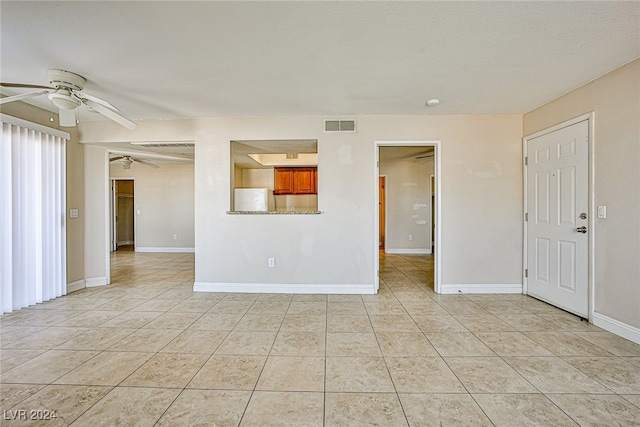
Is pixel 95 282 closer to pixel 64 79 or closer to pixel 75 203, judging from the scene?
pixel 75 203

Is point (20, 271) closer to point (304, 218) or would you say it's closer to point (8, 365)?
point (8, 365)

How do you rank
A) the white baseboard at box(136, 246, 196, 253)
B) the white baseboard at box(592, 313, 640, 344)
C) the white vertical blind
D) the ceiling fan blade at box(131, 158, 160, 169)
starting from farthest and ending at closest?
the white baseboard at box(136, 246, 196, 253) < the ceiling fan blade at box(131, 158, 160, 169) < the white vertical blind < the white baseboard at box(592, 313, 640, 344)

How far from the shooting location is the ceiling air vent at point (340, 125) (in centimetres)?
361

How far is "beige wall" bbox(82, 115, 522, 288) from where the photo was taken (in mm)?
3600

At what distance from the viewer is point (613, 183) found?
2443 mm

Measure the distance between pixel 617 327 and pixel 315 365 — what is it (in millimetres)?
2691

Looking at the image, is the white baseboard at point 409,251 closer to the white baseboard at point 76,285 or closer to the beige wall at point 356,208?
Answer: the beige wall at point 356,208

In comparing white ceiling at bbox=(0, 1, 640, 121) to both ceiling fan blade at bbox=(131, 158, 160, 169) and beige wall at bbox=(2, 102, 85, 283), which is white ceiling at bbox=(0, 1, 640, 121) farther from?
ceiling fan blade at bbox=(131, 158, 160, 169)

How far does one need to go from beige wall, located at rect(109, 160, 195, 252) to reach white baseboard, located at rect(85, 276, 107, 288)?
3236 millimetres

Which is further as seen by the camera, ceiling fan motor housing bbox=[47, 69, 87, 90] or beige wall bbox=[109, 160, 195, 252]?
beige wall bbox=[109, 160, 195, 252]

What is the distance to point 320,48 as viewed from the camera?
6.82ft

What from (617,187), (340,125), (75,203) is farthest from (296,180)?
(617,187)

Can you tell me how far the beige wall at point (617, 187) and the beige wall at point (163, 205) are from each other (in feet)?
25.4

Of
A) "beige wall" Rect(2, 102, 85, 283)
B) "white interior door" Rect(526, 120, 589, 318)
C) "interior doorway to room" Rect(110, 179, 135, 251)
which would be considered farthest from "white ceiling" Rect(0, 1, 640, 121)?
"interior doorway to room" Rect(110, 179, 135, 251)
